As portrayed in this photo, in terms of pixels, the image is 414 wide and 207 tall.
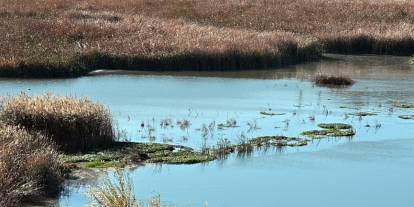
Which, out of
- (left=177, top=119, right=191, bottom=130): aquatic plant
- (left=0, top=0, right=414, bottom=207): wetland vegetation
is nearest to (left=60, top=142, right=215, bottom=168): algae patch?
(left=0, top=0, right=414, bottom=207): wetland vegetation

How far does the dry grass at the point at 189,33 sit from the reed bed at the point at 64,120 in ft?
28.5

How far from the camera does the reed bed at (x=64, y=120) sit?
11492 mm

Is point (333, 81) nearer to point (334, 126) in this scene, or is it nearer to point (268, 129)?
point (334, 126)

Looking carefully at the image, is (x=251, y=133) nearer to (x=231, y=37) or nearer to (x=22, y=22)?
(x=231, y=37)

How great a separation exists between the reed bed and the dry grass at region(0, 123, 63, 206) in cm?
94

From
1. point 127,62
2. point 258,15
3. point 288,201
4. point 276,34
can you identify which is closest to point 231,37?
point 276,34


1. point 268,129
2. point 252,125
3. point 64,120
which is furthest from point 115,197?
point 252,125

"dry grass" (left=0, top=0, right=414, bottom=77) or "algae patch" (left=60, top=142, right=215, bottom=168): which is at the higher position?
"dry grass" (left=0, top=0, right=414, bottom=77)

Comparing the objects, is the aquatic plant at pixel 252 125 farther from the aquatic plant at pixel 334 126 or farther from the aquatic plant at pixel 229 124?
the aquatic plant at pixel 334 126

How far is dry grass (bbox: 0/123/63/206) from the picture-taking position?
8.52 m

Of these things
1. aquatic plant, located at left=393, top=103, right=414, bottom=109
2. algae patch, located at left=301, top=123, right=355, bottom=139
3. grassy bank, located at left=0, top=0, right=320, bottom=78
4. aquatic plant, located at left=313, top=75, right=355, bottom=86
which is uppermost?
grassy bank, located at left=0, top=0, right=320, bottom=78

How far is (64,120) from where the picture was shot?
11562 mm

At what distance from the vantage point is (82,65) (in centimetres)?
2134

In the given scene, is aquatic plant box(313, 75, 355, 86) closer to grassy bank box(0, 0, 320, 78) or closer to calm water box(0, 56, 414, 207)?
calm water box(0, 56, 414, 207)
